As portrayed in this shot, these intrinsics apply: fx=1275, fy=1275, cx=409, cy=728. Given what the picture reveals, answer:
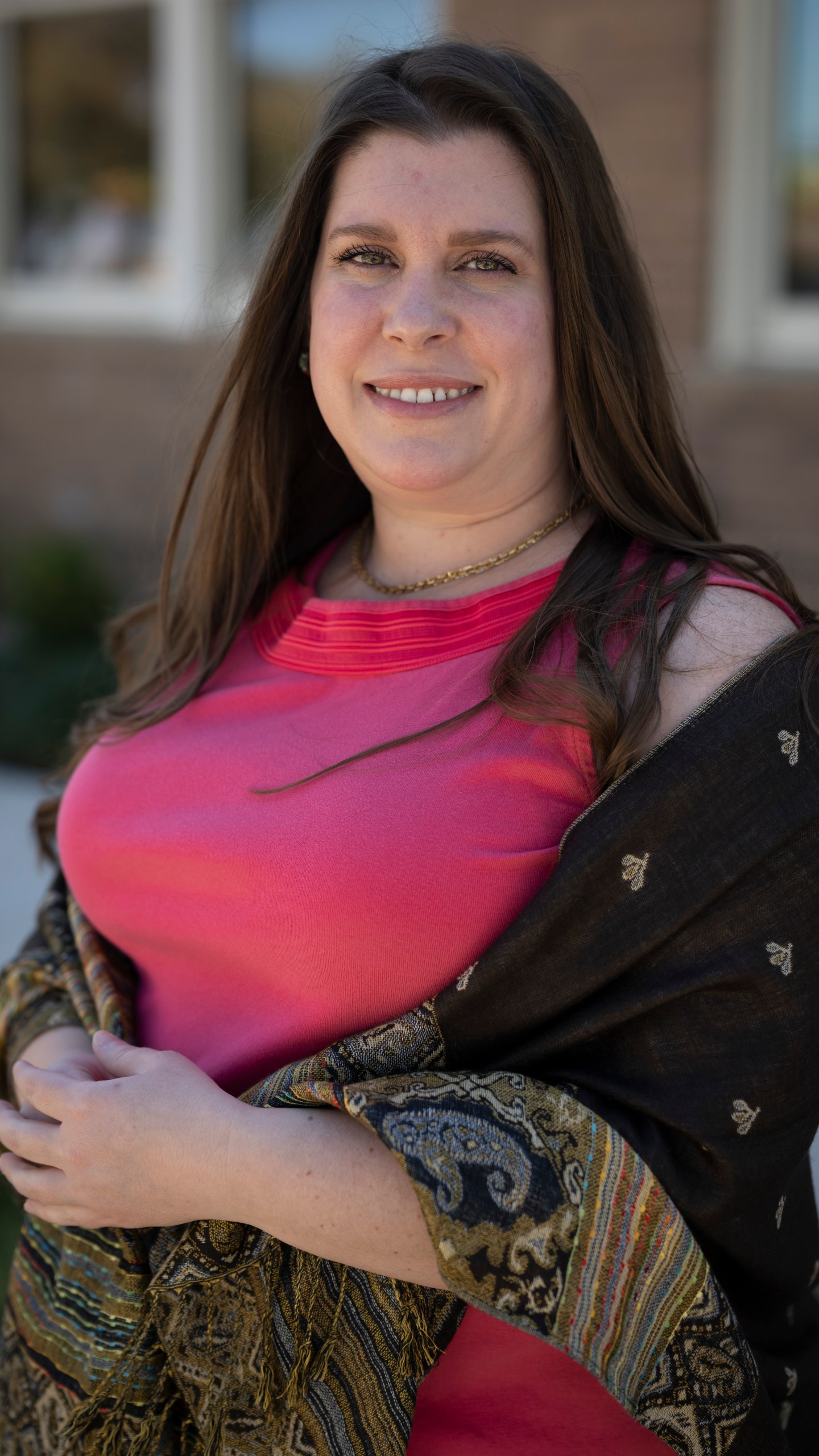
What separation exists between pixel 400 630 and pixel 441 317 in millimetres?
364

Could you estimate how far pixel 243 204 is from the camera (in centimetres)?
580

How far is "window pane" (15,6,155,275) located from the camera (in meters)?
5.95

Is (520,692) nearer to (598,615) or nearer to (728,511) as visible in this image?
(598,615)

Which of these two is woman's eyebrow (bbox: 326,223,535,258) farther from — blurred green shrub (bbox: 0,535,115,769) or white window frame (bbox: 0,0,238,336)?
white window frame (bbox: 0,0,238,336)

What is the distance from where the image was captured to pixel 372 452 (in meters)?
1.53

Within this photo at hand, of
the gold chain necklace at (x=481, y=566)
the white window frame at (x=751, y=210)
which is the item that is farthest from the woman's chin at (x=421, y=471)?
the white window frame at (x=751, y=210)

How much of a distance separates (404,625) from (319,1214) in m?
0.67

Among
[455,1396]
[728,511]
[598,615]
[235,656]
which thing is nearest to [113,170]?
[728,511]

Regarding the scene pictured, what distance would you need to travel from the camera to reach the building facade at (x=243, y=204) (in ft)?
13.2

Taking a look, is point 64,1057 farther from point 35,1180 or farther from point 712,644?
point 712,644

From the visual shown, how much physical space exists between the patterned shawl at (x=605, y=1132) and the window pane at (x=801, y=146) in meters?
3.34

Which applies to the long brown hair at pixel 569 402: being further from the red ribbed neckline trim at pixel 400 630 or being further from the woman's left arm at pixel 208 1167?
the woman's left arm at pixel 208 1167

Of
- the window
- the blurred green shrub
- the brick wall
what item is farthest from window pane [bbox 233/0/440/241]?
the blurred green shrub

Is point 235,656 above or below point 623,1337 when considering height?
above
